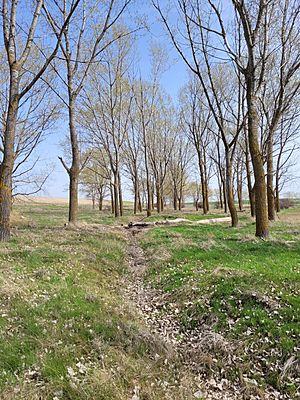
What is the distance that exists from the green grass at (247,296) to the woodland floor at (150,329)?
0.06 feet

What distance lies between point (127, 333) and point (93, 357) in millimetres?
652

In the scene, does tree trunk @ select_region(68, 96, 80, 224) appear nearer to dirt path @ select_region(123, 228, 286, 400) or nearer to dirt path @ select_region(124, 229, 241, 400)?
dirt path @ select_region(124, 229, 241, 400)

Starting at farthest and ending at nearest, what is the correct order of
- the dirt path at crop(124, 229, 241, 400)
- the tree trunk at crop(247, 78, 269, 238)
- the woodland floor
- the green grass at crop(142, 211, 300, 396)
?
the tree trunk at crop(247, 78, 269, 238) → the green grass at crop(142, 211, 300, 396) → the dirt path at crop(124, 229, 241, 400) → the woodland floor

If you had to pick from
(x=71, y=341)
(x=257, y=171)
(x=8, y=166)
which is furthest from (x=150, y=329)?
(x=257, y=171)

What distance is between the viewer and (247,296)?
504 cm

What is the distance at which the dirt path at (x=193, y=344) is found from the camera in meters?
3.32

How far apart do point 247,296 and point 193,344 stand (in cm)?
140

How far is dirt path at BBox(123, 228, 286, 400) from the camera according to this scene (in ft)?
10.9

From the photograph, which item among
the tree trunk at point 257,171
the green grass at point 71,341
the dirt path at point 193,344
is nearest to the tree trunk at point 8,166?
the green grass at point 71,341

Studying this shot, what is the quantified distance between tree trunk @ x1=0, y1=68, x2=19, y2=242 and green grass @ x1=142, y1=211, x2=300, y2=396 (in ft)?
16.0

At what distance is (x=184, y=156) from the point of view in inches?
1503

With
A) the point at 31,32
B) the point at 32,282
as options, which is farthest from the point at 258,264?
the point at 31,32

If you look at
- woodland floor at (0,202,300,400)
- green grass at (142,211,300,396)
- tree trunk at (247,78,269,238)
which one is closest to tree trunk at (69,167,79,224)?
woodland floor at (0,202,300,400)

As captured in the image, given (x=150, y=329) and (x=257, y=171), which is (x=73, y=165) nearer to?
(x=257, y=171)
